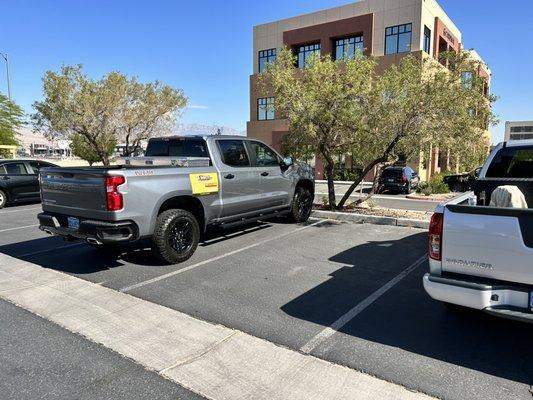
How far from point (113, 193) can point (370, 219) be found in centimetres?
633

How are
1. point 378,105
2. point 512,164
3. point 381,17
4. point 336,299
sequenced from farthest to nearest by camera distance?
1. point 381,17
2. point 378,105
3. point 512,164
4. point 336,299

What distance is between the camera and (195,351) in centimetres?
369

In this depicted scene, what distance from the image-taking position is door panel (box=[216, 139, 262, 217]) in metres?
7.21

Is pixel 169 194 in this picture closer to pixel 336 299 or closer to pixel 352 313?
pixel 336 299

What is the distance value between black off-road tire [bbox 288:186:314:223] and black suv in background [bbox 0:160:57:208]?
29.8ft

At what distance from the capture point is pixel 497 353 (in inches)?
141

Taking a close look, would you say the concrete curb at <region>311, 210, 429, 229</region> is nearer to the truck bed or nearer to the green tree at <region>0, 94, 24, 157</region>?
the truck bed

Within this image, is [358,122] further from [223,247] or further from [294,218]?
[223,247]

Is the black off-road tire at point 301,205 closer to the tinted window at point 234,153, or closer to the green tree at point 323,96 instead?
the green tree at point 323,96

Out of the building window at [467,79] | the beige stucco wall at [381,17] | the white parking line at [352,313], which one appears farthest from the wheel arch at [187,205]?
the beige stucco wall at [381,17]

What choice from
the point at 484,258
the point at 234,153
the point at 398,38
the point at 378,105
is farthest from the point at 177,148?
the point at 398,38

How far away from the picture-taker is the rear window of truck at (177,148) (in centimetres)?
724

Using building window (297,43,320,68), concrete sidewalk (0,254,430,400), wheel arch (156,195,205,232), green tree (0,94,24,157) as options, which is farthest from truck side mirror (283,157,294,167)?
green tree (0,94,24,157)

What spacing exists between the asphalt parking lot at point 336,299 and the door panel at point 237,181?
722 millimetres
